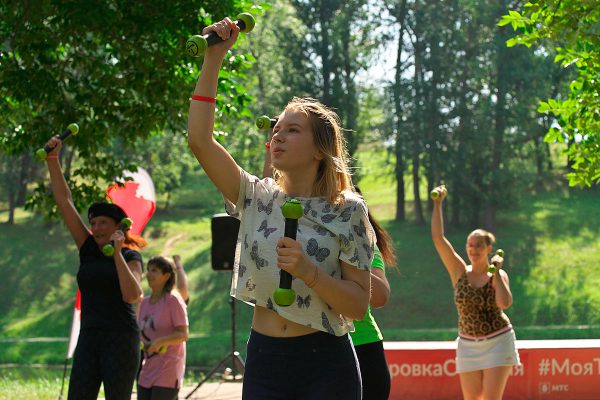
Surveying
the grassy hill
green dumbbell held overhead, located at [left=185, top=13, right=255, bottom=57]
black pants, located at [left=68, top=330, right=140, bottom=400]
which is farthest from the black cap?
the grassy hill

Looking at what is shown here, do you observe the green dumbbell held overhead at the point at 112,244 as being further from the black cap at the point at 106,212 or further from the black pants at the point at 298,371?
the black pants at the point at 298,371

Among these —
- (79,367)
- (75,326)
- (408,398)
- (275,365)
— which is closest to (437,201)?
(79,367)

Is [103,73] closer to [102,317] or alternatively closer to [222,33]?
[102,317]

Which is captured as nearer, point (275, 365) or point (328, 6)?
point (275, 365)

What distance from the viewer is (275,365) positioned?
328cm

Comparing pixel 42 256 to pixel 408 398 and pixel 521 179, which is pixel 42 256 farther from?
pixel 408 398

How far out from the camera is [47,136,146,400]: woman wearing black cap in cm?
586

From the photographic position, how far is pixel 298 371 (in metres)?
3.27

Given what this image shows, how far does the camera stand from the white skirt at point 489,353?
7840 millimetres

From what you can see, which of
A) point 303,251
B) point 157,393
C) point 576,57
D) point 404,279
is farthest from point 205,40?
point 404,279

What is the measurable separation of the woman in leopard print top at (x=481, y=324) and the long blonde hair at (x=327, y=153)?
4.29 meters

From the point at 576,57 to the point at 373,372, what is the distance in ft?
20.0

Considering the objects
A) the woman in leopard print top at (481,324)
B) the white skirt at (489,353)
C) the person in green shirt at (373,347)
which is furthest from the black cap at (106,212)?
the white skirt at (489,353)

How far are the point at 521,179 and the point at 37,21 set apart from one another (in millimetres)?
34734
